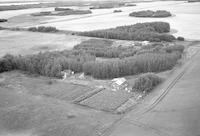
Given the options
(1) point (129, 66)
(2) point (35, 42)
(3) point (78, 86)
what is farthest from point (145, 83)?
(2) point (35, 42)

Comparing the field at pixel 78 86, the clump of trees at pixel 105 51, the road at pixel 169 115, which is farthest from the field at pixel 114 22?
the road at pixel 169 115

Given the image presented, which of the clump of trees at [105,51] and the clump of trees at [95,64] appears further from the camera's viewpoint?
the clump of trees at [105,51]

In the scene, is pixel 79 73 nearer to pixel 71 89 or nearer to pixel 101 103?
pixel 71 89

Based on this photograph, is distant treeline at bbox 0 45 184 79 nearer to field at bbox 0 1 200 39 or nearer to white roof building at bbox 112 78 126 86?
white roof building at bbox 112 78 126 86

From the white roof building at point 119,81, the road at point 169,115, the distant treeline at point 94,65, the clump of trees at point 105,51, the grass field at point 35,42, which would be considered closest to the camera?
the road at point 169,115

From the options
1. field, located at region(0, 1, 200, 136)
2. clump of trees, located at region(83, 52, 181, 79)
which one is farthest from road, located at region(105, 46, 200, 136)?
clump of trees, located at region(83, 52, 181, 79)

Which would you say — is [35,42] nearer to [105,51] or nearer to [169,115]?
[105,51]

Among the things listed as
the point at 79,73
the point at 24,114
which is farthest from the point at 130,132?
the point at 79,73

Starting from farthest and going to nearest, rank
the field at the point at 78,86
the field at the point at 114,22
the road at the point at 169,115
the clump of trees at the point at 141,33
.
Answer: the field at the point at 114,22
the clump of trees at the point at 141,33
the field at the point at 78,86
the road at the point at 169,115

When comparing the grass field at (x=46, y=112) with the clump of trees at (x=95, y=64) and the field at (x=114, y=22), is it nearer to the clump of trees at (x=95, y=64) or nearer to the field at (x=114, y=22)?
the clump of trees at (x=95, y=64)
